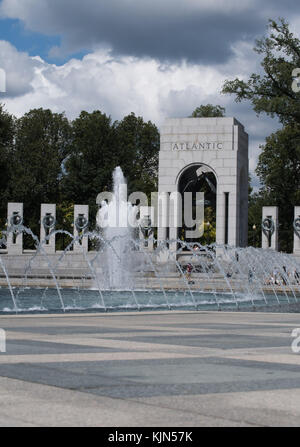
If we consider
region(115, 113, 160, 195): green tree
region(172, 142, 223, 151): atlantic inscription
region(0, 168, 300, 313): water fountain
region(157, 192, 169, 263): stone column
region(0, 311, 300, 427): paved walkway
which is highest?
region(115, 113, 160, 195): green tree

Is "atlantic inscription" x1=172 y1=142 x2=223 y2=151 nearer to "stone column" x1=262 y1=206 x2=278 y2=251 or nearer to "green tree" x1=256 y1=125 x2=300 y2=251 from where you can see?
"stone column" x1=262 y1=206 x2=278 y2=251

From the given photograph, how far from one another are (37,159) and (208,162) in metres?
28.8

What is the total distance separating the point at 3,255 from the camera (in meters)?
54.7

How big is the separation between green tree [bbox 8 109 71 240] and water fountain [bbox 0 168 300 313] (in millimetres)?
13451

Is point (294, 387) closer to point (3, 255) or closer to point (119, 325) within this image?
point (119, 325)

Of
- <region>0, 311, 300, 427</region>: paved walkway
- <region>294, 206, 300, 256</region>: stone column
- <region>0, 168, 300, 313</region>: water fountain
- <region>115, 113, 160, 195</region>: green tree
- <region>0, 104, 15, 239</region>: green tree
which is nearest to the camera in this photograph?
<region>0, 311, 300, 427</region>: paved walkway

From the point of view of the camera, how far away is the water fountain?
2564 cm

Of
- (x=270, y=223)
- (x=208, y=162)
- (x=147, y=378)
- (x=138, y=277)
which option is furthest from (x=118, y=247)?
(x=147, y=378)

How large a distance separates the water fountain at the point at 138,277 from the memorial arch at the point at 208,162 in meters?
2.11

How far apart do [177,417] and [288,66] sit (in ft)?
174

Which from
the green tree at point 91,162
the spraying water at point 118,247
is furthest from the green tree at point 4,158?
the spraying water at point 118,247

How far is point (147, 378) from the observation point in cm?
683

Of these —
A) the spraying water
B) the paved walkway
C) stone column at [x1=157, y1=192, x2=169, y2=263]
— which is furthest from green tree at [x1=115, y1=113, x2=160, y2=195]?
the paved walkway

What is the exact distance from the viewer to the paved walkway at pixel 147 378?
5.18m
